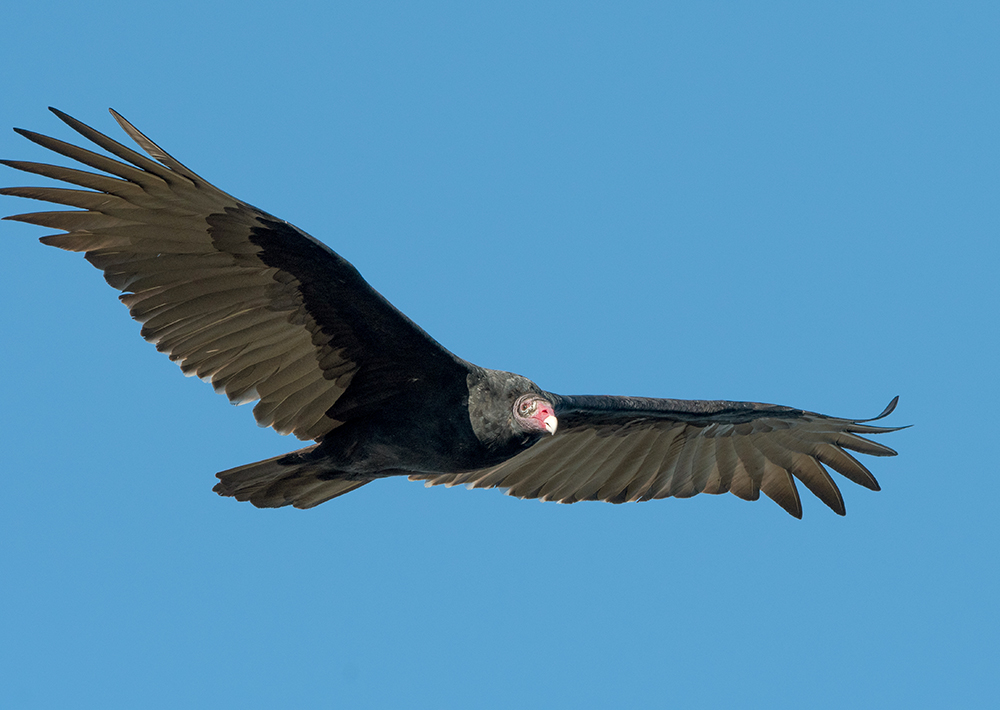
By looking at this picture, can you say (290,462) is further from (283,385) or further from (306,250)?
(306,250)

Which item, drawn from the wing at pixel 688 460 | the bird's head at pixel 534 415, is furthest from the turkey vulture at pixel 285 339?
the wing at pixel 688 460

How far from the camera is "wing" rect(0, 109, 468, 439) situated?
19.4 ft

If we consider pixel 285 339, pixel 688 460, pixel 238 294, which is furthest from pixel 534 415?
pixel 688 460

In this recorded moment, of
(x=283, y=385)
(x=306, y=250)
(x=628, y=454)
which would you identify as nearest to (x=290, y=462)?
(x=283, y=385)

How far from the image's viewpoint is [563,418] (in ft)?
25.0

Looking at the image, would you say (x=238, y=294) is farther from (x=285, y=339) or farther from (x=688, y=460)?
(x=688, y=460)

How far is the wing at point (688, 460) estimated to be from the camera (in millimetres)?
7844

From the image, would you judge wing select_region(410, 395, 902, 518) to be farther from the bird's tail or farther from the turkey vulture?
the bird's tail

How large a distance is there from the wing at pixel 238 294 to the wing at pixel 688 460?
4.99 ft

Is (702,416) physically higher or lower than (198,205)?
lower

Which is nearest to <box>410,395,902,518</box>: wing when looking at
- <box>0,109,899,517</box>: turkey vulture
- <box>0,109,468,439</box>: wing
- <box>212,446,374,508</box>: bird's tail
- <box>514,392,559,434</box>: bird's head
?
<box>0,109,899,517</box>: turkey vulture

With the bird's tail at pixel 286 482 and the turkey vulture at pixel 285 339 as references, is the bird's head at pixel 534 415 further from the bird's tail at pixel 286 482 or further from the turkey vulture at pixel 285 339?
the bird's tail at pixel 286 482

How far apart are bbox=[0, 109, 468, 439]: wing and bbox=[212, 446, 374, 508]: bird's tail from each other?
21 centimetres

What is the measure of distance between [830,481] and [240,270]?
435 cm
